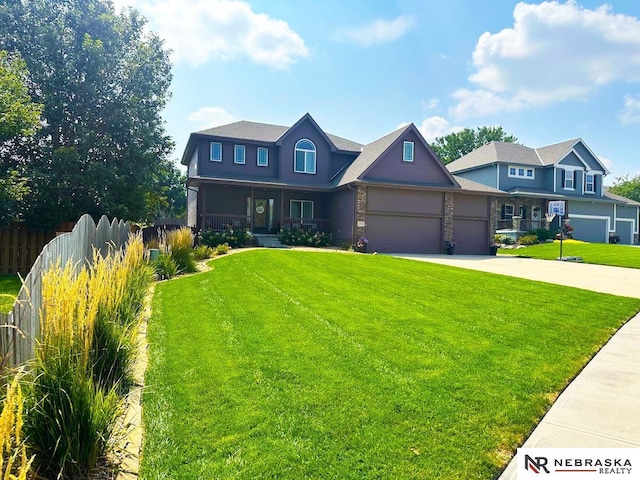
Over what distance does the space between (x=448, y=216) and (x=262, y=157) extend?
1083 cm

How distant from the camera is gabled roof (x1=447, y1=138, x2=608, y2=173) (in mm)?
31761

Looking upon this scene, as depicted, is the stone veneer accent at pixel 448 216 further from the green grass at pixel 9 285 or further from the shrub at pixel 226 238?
the green grass at pixel 9 285

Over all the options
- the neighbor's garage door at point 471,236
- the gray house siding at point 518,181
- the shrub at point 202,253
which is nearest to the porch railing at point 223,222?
the shrub at point 202,253

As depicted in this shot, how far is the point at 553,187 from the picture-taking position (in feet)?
105

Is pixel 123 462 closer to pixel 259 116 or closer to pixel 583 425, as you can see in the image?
→ pixel 583 425

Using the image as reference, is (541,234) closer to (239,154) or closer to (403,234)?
(403,234)

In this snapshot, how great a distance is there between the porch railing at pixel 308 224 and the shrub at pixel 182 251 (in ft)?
30.9

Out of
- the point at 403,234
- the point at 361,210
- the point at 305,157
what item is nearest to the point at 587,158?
the point at 403,234

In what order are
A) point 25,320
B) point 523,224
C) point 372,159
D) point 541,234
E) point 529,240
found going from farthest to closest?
point 523,224 < point 541,234 < point 529,240 < point 372,159 < point 25,320

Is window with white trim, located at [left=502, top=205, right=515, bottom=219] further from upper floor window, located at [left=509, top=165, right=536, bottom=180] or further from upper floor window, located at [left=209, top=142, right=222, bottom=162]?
upper floor window, located at [left=209, top=142, right=222, bottom=162]

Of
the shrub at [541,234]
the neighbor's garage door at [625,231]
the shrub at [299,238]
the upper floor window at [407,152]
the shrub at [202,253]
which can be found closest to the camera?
the shrub at [202,253]

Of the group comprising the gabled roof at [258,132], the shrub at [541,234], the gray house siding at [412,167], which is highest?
the gabled roof at [258,132]

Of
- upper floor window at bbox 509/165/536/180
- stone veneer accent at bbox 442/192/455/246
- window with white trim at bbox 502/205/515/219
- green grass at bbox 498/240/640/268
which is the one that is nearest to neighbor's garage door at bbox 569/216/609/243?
upper floor window at bbox 509/165/536/180

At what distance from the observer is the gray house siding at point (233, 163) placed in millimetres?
21625
